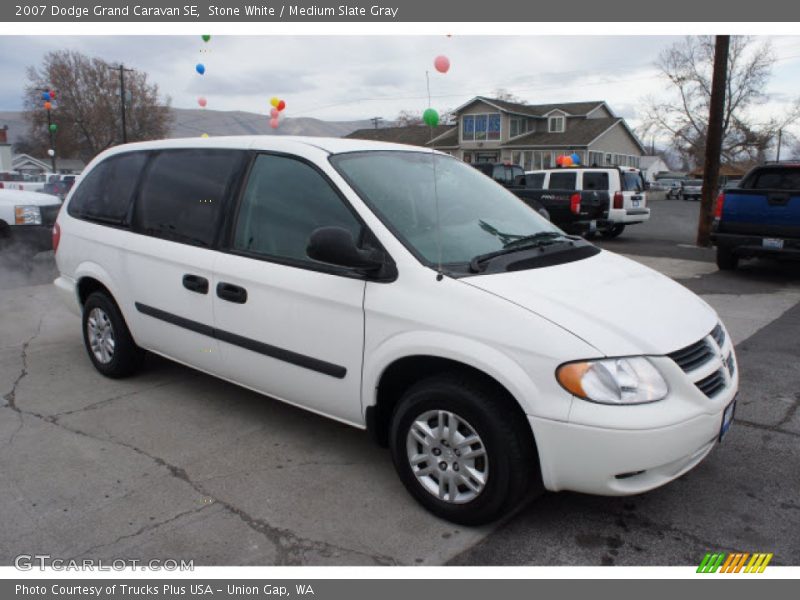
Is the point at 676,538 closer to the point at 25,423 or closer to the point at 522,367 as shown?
the point at 522,367

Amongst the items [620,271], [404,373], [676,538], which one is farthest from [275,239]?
[676,538]

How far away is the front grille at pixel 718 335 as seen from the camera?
311 cm

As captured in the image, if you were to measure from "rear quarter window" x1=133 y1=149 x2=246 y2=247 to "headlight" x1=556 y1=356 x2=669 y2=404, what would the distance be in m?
2.29

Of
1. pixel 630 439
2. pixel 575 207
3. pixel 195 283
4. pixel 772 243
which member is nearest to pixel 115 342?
A: pixel 195 283

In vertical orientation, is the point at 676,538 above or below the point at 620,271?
below

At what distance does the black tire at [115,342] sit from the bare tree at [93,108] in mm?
54130

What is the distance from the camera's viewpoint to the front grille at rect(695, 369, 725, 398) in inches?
109

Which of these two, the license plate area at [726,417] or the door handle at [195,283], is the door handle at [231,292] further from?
the license plate area at [726,417]

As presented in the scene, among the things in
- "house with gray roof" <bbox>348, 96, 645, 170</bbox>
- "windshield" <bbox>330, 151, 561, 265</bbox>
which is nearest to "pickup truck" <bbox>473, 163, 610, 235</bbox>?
"windshield" <bbox>330, 151, 561, 265</bbox>

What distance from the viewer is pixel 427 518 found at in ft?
9.72

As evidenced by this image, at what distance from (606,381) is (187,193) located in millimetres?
2845

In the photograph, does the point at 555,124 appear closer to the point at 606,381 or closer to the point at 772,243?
the point at 772,243

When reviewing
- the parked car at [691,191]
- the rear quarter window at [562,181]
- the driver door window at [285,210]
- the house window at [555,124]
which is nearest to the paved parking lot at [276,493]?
the driver door window at [285,210]

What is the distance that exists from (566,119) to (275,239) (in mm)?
49642
